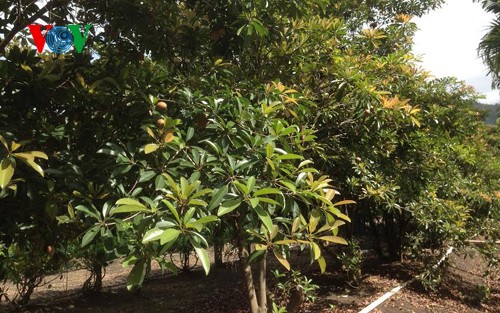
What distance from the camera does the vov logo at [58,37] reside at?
9.23 ft

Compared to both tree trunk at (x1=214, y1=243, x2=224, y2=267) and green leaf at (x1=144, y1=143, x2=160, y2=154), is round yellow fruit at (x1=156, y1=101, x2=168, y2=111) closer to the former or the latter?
green leaf at (x1=144, y1=143, x2=160, y2=154)

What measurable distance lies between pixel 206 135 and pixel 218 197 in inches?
28.7

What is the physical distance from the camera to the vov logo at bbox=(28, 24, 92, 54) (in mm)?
2815

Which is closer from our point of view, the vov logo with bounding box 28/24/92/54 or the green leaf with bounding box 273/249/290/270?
the green leaf with bounding box 273/249/290/270

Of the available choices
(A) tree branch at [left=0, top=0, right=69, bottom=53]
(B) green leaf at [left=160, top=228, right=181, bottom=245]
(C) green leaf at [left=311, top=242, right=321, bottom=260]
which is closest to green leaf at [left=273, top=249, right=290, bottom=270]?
(C) green leaf at [left=311, top=242, right=321, bottom=260]

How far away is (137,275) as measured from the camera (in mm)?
1402

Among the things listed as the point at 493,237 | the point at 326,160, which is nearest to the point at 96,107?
the point at 326,160

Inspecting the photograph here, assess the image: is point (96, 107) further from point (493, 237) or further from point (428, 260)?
point (493, 237)

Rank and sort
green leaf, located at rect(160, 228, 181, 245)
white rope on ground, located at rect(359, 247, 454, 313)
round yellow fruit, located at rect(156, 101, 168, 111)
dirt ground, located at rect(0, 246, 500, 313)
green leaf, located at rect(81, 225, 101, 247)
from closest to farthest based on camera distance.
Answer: green leaf, located at rect(160, 228, 181, 245) → green leaf, located at rect(81, 225, 101, 247) → round yellow fruit, located at rect(156, 101, 168, 111) → white rope on ground, located at rect(359, 247, 454, 313) → dirt ground, located at rect(0, 246, 500, 313)

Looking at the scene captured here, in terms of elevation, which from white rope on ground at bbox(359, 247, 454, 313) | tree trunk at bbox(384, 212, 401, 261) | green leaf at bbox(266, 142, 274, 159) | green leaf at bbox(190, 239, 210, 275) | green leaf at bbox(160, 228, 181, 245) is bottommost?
white rope on ground at bbox(359, 247, 454, 313)

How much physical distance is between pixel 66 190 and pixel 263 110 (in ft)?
4.04

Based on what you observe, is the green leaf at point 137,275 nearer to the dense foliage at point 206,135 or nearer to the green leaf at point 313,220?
the dense foliage at point 206,135

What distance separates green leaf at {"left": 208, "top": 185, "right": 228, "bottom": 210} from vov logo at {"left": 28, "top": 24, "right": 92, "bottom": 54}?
5.98 feet

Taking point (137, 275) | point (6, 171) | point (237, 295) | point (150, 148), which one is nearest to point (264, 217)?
point (137, 275)
